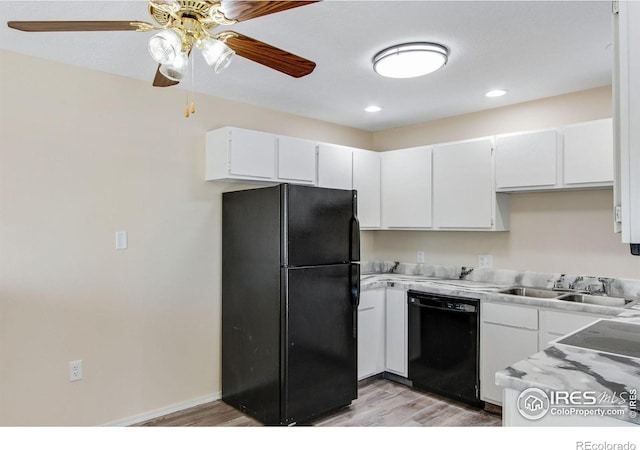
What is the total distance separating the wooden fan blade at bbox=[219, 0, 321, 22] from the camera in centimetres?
140

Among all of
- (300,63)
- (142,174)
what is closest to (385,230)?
(142,174)

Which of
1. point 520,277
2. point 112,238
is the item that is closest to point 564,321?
point 520,277

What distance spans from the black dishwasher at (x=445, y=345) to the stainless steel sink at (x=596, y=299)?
2.07 feet

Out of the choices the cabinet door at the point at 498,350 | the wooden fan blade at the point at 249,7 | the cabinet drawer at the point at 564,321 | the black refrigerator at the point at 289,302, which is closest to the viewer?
the wooden fan blade at the point at 249,7

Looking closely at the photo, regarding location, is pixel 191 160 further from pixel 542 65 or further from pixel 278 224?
pixel 542 65

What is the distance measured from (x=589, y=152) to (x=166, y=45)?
286cm

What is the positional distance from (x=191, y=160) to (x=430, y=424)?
8.54ft

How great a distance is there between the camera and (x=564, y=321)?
2.80 meters

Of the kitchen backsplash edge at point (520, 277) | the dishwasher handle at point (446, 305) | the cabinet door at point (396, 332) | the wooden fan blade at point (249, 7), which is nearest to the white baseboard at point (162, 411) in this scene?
the cabinet door at point (396, 332)

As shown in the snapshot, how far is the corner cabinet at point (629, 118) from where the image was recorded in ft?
3.81

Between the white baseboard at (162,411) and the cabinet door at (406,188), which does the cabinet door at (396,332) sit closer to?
the cabinet door at (406,188)

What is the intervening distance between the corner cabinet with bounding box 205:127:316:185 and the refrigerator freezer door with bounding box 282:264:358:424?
2.95ft

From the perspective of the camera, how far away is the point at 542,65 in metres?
2.81

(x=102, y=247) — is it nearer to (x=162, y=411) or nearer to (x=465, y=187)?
(x=162, y=411)
